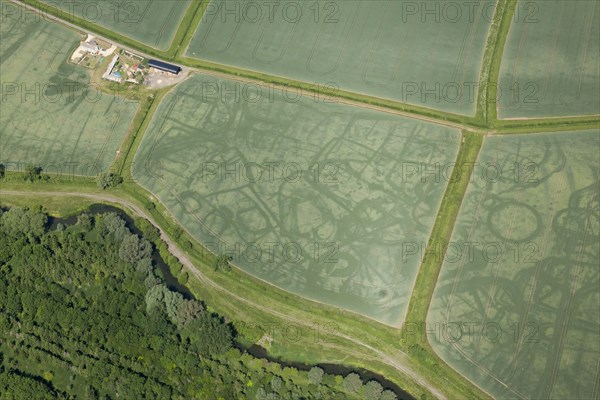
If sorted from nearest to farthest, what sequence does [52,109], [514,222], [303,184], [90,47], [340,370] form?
[340,370] → [514,222] → [303,184] → [52,109] → [90,47]

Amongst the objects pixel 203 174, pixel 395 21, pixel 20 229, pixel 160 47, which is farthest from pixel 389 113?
pixel 20 229

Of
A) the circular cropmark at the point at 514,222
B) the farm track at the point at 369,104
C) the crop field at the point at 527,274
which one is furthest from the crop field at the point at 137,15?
the circular cropmark at the point at 514,222

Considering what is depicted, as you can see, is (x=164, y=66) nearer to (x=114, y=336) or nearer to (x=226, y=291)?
(x=226, y=291)

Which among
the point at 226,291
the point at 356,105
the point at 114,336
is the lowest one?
the point at 114,336

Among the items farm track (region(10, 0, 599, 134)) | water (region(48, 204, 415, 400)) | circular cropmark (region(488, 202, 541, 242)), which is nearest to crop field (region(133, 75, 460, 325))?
farm track (region(10, 0, 599, 134))

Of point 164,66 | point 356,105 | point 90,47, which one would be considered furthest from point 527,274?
point 90,47

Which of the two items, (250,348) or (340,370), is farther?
(250,348)
